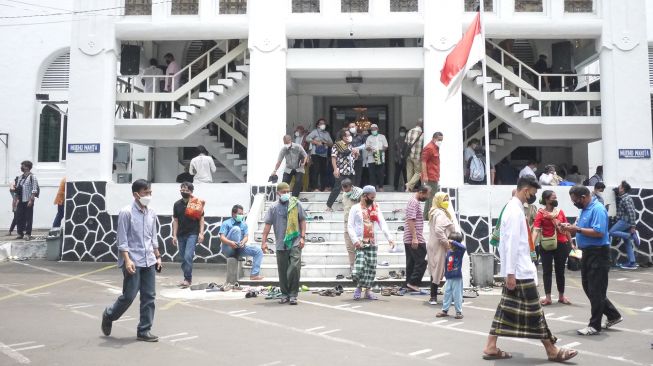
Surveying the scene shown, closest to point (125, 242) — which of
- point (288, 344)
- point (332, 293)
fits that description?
point (288, 344)

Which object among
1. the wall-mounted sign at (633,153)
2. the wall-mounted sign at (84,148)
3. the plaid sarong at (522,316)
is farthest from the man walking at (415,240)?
the wall-mounted sign at (84,148)

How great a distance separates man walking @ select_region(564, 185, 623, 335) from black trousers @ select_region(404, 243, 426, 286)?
303cm

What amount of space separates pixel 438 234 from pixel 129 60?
12.7 m

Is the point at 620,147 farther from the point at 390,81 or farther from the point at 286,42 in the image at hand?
the point at 286,42

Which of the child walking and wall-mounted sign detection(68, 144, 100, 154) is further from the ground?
wall-mounted sign detection(68, 144, 100, 154)

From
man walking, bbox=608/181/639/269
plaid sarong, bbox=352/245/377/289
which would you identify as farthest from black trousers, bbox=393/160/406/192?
plaid sarong, bbox=352/245/377/289

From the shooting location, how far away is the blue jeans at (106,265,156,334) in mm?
6445

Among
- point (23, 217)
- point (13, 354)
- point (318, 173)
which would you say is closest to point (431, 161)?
point (318, 173)

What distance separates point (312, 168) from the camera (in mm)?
15711

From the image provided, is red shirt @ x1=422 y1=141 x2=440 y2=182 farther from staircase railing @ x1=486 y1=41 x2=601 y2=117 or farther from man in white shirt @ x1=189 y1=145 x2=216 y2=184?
man in white shirt @ x1=189 y1=145 x2=216 y2=184

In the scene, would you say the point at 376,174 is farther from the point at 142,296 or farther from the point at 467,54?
the point at 142,296

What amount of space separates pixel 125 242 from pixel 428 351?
11.5ft

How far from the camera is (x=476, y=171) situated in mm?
14523

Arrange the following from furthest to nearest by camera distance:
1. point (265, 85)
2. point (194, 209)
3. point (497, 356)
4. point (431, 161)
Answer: point (265, 85), point (431, 161), point (194, 209), point (497, 356)
